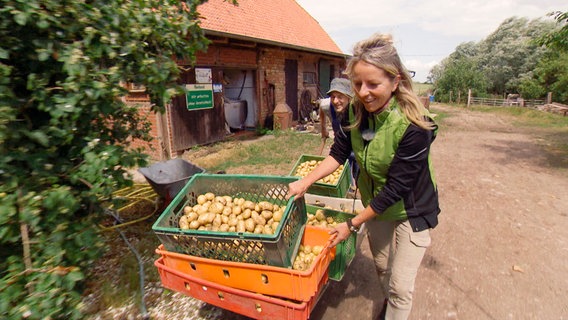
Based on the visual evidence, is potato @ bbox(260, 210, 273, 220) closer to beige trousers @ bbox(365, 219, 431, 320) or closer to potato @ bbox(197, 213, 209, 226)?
potato @ bbox(197, 213, 209, 226)

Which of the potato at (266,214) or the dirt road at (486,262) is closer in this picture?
the potato at (266,214)

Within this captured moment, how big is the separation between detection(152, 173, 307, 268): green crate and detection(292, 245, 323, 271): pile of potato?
51 millimetres

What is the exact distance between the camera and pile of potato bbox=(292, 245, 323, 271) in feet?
7.25

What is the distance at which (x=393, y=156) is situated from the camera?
6.52 ft

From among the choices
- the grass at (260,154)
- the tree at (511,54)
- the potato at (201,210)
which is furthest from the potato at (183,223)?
the tree at (511,54)

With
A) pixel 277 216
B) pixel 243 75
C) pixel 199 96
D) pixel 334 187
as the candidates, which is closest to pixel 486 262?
pixel 334 187

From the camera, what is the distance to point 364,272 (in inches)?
141

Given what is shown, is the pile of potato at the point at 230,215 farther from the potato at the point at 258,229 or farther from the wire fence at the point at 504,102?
the wire fence at the point at 504,102

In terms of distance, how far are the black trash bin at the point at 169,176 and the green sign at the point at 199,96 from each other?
14.9 feet

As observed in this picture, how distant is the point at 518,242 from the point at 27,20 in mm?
5241

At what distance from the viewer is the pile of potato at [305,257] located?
2211 millimetres

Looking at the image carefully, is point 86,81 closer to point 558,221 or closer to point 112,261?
point 112,261

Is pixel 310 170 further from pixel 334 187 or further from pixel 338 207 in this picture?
pixel 338 207

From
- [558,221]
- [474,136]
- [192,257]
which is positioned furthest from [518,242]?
[474,136]
